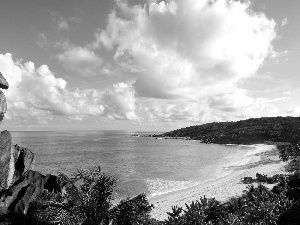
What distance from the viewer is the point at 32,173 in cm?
2670

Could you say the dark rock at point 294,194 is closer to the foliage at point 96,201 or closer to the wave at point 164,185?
the foliage at point 96,201

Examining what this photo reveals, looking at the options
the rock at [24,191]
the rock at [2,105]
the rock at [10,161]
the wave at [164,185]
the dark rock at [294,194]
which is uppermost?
the rock at [2,105]

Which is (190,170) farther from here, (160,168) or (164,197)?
(164,197)

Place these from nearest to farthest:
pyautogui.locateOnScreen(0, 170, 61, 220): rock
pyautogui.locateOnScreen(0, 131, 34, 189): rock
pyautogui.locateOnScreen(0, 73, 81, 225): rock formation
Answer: pyautogui.locateOnScreen(0, 73, 81, 225): rock formation
pyautogui.locateOnScreen(0, 170, 61, 220): rock
pyautogui.locateOnScreen(0, 131, 34, 189): rock

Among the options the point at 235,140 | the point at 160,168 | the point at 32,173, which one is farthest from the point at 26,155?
the point at 235,140

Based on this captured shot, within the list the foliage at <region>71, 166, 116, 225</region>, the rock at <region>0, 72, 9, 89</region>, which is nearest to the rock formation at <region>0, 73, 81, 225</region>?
the rock at <region>0, 72, 9, 89</region>

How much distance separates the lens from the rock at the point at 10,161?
2617cm

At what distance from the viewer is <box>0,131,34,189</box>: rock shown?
26.2 metres

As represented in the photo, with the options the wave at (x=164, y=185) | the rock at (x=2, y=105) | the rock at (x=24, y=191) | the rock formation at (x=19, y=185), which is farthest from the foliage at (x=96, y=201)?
the wave at (x=164, y=185)

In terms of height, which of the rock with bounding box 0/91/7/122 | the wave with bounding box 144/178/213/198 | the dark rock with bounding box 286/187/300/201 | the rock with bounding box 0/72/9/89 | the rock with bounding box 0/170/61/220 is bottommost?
the wave with bounding box 144/178/213/198

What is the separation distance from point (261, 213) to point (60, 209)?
9213 millimetres

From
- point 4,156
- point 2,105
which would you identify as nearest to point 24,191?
point 4,156

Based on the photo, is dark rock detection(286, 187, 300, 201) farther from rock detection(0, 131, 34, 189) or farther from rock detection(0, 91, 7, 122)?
rock detection(0, 91, 7, 122)

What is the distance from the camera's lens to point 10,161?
2691cm
